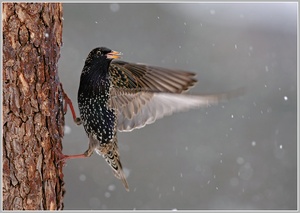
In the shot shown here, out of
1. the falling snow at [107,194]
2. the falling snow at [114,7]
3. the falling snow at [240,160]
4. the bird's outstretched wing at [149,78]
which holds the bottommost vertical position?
the falling snow at [107,194]

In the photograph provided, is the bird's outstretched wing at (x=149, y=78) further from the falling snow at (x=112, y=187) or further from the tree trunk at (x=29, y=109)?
the falling snow at (x=112, y=187)

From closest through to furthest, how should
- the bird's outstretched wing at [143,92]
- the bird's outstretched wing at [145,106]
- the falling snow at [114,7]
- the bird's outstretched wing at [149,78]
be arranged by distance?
the bird's outstretched wing at [145,106] < the bird's outstretched wing at [143,92] < the bird's outstretched wing at [149,78] < the falling snow at [114,7]

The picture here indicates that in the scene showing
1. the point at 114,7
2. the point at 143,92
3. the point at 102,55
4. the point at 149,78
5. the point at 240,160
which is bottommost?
the point at 240,160

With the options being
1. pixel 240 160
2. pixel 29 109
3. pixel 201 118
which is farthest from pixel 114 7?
pixel 29 109

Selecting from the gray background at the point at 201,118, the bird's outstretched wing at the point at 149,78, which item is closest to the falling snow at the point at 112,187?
the gray background at the point at 201,118

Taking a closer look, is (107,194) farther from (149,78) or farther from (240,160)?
(149,78)

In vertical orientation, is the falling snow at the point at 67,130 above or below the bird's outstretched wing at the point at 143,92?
below
